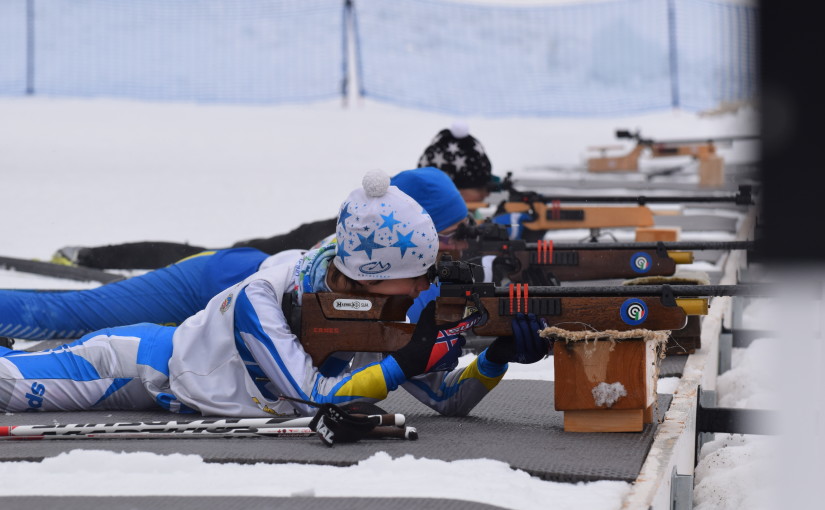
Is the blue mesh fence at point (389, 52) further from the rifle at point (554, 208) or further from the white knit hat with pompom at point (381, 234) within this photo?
the white knit hat with pompom at point (381, 234)

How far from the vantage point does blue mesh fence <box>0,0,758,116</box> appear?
12.9 m

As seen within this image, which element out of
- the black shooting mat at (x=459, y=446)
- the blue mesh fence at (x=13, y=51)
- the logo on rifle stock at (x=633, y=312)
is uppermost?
the blue mesh fence at (x=13, y=51)

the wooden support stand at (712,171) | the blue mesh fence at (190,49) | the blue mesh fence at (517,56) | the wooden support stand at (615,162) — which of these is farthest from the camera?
the blue mesh fence at (517,56)

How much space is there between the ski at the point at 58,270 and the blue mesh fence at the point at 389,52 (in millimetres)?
7231

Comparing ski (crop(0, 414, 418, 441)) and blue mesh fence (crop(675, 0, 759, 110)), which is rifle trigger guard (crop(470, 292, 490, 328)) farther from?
blue mesh fence (crop(675, 0, 759, 110))

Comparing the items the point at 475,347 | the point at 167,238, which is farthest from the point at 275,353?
the point at 167,238

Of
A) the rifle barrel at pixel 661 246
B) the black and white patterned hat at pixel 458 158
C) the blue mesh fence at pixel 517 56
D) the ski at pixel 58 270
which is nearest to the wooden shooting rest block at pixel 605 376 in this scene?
the rifle barrel at pixel 661 246

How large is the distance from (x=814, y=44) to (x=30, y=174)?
9.78 metres

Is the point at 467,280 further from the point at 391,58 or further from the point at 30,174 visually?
the point at 391,58

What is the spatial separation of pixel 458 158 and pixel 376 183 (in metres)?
2.72

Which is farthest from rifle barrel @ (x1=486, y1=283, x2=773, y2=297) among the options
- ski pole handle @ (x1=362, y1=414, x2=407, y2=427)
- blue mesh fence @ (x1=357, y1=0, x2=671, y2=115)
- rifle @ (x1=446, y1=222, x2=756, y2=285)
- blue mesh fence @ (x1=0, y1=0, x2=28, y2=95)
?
blue mesh fence @ (x1=357, y1=0, x2=671, y2=115)

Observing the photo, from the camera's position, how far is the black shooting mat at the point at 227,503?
183cm

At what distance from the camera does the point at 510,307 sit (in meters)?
2.50

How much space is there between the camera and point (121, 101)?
511 inches
